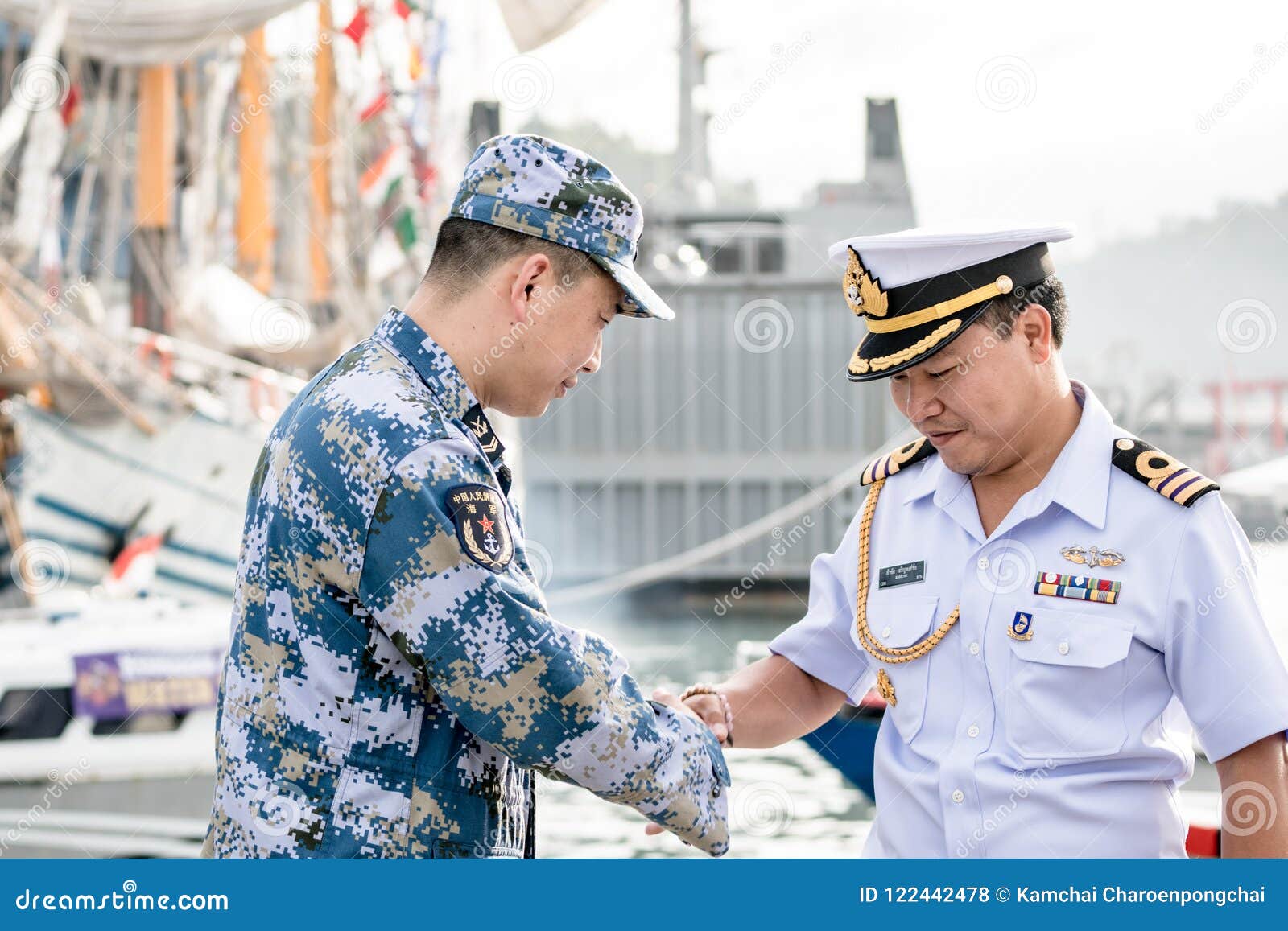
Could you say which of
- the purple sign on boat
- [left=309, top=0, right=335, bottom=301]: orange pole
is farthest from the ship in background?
the purple sign on boat


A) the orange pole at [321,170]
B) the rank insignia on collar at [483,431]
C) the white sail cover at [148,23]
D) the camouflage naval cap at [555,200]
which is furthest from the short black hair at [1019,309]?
the orange pole at [321,170]

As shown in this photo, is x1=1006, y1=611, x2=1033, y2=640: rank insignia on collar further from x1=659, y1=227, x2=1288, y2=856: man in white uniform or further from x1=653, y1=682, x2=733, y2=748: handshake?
x1=653, y1=682, x2=733, y2=748: handshake

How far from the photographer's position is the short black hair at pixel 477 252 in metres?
1.94

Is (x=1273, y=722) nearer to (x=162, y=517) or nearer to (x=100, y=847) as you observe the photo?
(x=100, y=847)

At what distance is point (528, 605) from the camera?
181 cm

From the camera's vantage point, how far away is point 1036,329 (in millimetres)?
2148

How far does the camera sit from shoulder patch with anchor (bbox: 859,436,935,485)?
2.45 m

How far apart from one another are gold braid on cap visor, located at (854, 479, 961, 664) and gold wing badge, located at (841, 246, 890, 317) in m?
0.35

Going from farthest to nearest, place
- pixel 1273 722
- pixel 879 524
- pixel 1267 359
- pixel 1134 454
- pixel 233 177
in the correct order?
pixel 1267 359, pixel 233 177, pixel 879 524, pixel 1134 454, pixel 1273 722

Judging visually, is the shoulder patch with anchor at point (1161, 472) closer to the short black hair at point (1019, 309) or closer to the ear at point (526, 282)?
the short black hair at point (1019, 309)

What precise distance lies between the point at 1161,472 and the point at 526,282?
1.04 m

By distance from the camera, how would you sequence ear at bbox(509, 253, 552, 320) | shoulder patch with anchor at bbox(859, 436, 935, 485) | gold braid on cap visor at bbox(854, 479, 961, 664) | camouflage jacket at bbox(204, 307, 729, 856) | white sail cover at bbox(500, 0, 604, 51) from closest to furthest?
camouflage jacket at bbox(204, 307, 729, 856)
ear at bbox(509, 253, 552, 320)
gold braid on cap visor at bbox(854, 479, 961, 664)
shoulder patch with anchor at bbox(859, 436, 935, 485)
white sail cover at bbox(500, 0, 604, 51)

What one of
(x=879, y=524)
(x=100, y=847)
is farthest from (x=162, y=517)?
(x=879, y=524)
